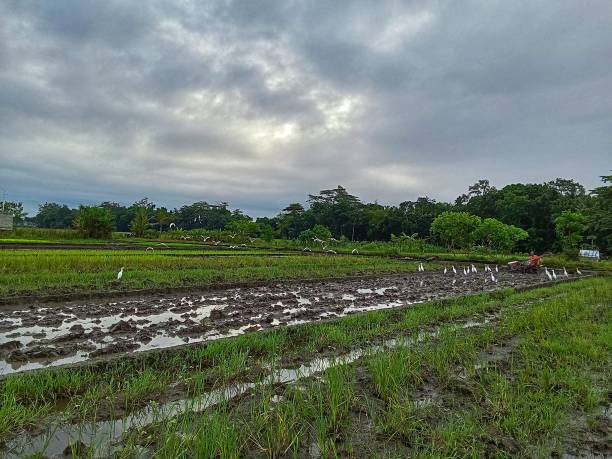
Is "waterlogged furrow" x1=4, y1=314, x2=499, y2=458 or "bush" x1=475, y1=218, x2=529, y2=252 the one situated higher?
"bush" x1=475, y1=218, x2=529, y2=252

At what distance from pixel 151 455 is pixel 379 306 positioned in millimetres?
7753

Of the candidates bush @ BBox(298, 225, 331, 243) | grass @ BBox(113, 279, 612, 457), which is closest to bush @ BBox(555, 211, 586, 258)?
bush @ BBox(298, 225, 331, 243)

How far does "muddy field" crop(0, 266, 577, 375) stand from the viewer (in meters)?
5.12

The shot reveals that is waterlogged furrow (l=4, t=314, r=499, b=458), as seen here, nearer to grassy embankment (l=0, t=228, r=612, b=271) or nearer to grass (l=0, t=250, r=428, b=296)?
grass (l=0, t=250, r=428, b=296)

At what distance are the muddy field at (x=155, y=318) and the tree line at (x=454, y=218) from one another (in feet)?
48.7

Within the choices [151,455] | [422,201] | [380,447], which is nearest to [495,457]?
[380,447]

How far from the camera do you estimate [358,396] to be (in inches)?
149

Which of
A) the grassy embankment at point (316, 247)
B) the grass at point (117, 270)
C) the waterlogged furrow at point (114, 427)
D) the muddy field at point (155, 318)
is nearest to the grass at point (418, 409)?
the waterlogged furrow at point (114, 427)

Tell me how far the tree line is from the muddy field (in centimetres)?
1484

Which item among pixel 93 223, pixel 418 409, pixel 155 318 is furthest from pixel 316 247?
pixel 418 409

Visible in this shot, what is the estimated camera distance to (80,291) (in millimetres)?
9016

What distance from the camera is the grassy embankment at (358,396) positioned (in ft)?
9.47

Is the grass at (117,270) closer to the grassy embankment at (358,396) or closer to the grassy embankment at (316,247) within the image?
the grassy embankment at (358,396)

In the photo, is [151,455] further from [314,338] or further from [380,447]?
[314,338]
